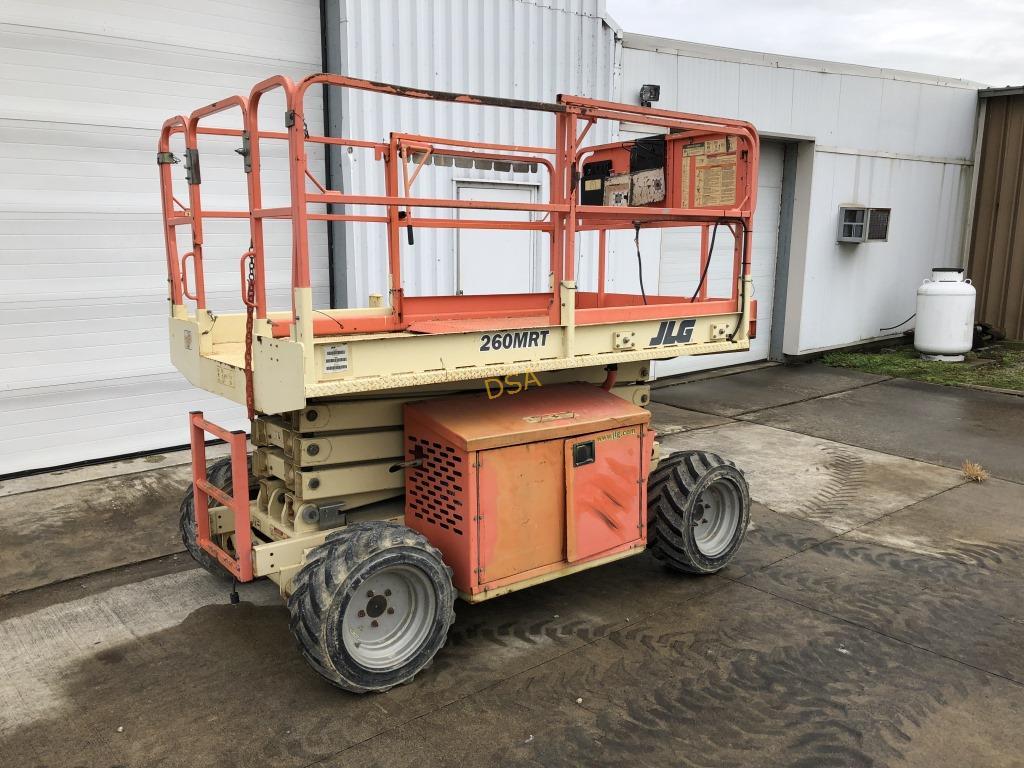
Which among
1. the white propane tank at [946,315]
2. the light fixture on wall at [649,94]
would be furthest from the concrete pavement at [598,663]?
the white propane tank at [946,315]

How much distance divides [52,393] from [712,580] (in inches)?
219

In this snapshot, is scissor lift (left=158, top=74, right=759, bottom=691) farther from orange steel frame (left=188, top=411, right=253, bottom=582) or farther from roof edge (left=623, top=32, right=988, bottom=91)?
roof edge (left=623, top=32, right=988, bottom=91)

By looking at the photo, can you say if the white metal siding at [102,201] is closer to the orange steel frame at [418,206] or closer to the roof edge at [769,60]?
the orange steel frame at [418,206]

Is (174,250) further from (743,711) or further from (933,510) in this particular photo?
(933,510)

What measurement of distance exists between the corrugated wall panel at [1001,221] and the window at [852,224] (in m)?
3.77

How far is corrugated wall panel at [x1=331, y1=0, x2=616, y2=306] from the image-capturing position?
25.3 feet

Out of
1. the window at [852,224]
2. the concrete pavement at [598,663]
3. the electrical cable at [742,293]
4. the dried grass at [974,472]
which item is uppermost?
the window at [852,224]

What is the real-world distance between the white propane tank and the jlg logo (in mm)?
9531

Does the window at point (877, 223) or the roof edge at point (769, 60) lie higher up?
the roof edge at point (769, 60)

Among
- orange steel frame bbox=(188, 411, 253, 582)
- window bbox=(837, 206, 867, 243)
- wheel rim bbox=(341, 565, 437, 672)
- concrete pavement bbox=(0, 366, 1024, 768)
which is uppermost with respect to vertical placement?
window bbox=(837, 206, 867, 243)

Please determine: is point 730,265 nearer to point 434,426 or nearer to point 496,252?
point 496,252

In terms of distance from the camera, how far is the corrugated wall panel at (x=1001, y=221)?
14.3 metres

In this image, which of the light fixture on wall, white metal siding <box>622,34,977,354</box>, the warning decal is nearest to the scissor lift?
the warning decal

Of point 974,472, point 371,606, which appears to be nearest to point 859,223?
point 974,472
